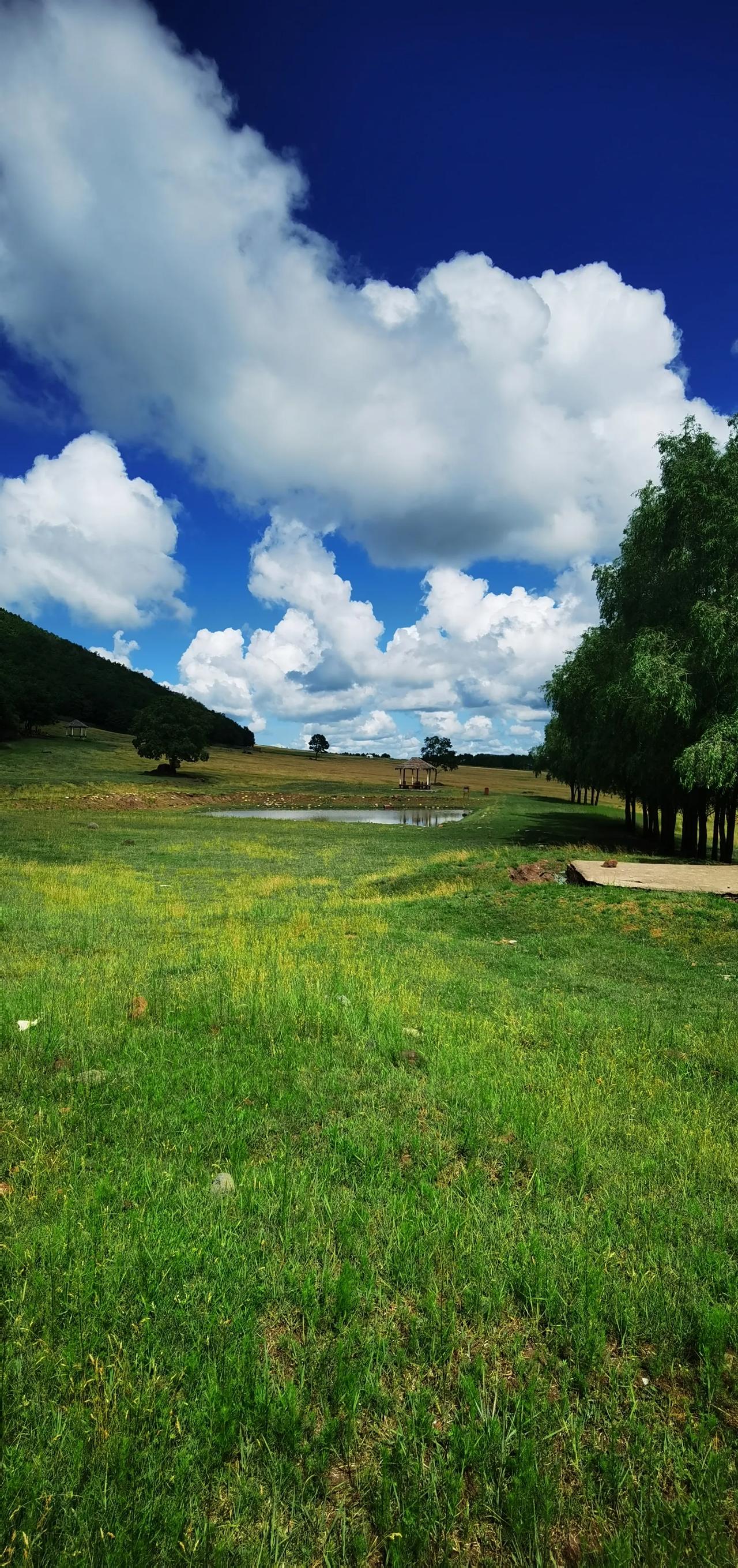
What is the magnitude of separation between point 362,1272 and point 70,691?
15681 cm

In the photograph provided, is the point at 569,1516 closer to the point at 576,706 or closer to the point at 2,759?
the point at 576,706

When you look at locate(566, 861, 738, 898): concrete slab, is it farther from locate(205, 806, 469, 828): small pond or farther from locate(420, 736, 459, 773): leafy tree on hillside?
locate(420, 736, 459, 773): leafy tree on hillside

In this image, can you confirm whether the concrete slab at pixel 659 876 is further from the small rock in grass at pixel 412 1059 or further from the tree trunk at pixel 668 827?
the small rock in grass at pixel 412 1059

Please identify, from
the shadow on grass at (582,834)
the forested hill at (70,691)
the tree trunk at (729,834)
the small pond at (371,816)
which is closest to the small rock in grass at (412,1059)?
the shadow on grass at (582,834)

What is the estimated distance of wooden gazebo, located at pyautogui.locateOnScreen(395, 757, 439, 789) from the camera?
350 feet

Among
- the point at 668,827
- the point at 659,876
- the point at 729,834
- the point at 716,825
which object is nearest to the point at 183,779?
the point at 668,827

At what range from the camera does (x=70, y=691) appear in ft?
469

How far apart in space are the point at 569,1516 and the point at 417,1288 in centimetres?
114

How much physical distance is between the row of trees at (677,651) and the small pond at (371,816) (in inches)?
714

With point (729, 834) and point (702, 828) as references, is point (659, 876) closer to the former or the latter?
point (729, 834)

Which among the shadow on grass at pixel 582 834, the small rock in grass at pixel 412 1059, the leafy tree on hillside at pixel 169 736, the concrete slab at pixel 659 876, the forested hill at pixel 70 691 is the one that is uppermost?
the forested hill at pixel 70 691

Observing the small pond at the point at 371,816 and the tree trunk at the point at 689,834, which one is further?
the small pond at the point at 371,816

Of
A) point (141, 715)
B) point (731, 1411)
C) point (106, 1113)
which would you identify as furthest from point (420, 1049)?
point (141, 715)

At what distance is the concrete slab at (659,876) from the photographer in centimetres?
1599
